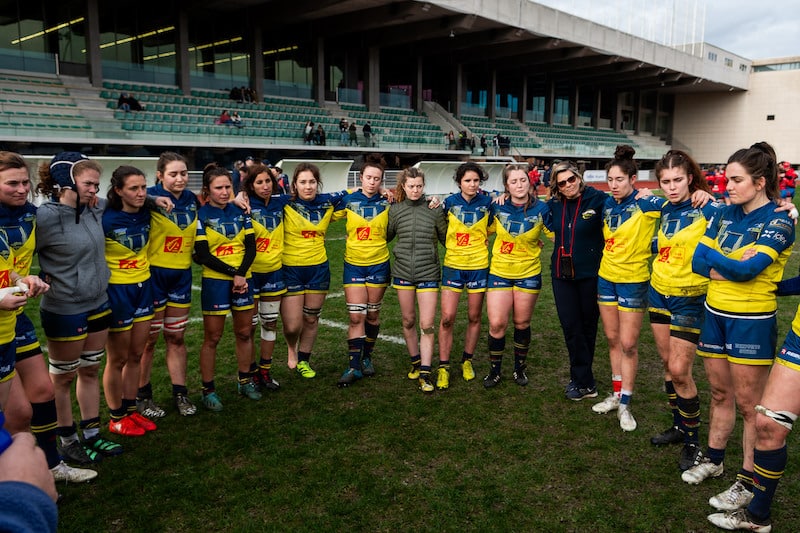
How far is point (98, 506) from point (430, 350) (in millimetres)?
2817

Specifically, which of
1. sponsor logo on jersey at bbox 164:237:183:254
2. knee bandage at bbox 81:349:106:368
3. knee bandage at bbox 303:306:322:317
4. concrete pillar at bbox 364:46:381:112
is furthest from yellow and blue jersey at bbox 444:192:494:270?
concrete pillar at bbox 364:46:381:112

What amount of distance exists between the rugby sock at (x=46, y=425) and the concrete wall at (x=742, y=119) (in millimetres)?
61743

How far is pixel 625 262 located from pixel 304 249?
2.77 meters

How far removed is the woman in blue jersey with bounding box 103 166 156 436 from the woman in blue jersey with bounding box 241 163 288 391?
1002 mm

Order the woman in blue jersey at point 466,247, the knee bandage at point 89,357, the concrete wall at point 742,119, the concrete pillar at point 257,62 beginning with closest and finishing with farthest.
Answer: the knee bandage at point 89,357
the woman in blue jersey at point 466,247
the concrete pillar at point 257,62
the concrete wall at point 742,119

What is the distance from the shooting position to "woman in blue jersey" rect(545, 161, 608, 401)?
4715mm

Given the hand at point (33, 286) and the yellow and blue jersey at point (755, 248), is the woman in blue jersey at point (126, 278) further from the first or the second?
the yellow and blue jersey at point (755, 248)

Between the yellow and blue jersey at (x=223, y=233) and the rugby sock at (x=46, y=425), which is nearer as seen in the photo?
the rugby sock at (x=46, y=425)

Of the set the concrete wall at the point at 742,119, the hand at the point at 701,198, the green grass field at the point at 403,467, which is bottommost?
the green grass field at the point at 403,467

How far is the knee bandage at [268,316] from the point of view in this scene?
206 inches

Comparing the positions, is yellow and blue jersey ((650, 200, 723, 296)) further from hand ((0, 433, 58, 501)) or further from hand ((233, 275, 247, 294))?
hand ((0, 433, 58, 501))

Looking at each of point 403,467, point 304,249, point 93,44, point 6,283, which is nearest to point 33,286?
point 6,283

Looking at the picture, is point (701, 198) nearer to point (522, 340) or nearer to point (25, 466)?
point (522, 340)

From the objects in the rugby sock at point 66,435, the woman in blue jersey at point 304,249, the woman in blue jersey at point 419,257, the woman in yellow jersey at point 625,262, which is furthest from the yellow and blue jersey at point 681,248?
the rugby sock at point 66,435
